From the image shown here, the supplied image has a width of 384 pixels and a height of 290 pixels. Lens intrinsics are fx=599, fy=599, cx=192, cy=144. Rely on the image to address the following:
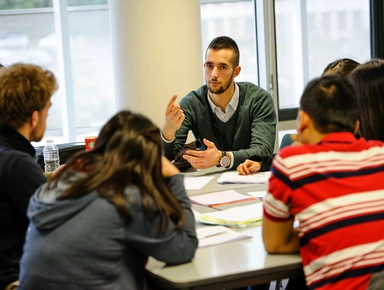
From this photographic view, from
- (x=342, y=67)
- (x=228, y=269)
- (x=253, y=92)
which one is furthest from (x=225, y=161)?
(x=228, y=269)

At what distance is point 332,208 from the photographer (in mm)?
1756

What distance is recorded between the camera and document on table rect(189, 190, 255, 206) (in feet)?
8.46

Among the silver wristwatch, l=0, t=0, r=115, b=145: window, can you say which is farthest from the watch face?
l=0, t=0, r=115, b=145: window

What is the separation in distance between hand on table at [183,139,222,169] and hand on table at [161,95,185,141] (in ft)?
0.67

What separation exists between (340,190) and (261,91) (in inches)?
77.3

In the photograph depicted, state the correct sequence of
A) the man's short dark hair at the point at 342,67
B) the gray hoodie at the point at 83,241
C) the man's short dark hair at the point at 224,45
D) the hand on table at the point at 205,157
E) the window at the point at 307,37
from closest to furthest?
the gray hoodie at the point at 83,241
the man's short dark hair at the point at 342,67
the hand on table at the point at 205,157
the man's short dark hair at the point at 224,45
the window at the point at 307,37

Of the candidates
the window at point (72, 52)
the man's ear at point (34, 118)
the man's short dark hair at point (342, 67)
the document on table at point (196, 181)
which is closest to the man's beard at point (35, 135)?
the man's ear at point (34, 118)

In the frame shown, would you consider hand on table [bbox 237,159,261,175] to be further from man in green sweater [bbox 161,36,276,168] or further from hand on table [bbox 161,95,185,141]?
hand on table [bbox 161,95,185,141]

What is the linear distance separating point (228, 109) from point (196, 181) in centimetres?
75

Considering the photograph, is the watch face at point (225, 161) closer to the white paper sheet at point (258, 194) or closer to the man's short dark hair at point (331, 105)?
the white paper sheet at point (258, 194)

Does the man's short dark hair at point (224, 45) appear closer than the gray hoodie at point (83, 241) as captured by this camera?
No

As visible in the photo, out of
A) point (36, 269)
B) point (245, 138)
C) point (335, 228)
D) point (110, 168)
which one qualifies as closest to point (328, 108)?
point (335, 228)

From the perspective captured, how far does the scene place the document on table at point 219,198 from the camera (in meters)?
2.58

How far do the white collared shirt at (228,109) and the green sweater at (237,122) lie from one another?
0.02 m
